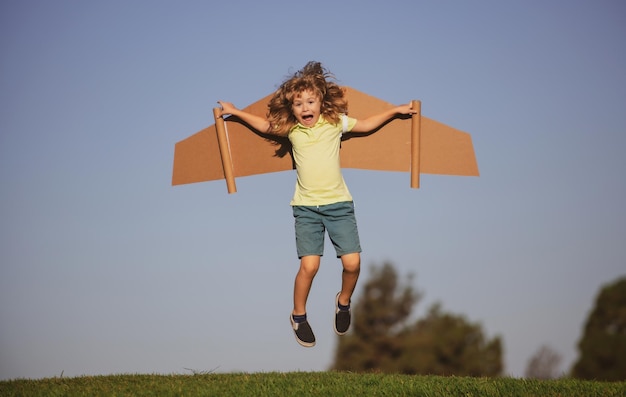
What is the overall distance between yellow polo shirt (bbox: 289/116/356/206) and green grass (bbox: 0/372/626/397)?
77.1 inches

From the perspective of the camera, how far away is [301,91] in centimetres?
748

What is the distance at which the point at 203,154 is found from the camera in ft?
28.1

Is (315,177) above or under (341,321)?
above

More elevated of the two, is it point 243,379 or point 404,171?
point 404,171

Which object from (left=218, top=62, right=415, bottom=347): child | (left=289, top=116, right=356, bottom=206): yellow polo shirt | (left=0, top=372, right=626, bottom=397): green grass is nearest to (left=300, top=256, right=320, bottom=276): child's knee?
(left=218, top=62, right=415, bottom=347): child

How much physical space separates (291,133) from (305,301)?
173cm

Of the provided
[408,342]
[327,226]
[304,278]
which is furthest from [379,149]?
[408,342]

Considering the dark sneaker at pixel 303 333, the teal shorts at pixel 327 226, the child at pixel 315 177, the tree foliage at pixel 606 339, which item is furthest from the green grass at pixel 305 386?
the tree foliage at pixel 606 339

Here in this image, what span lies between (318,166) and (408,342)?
A: 25064 mm

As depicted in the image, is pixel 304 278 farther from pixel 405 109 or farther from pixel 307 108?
pixel 405 109

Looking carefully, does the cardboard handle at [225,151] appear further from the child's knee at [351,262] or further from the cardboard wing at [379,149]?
the child's knee at [351,262]

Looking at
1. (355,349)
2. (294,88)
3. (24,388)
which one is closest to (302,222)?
(294,88)

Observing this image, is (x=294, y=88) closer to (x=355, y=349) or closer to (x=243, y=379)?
(x=243, y=379)

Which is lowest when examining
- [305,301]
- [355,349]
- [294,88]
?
[355,349]
